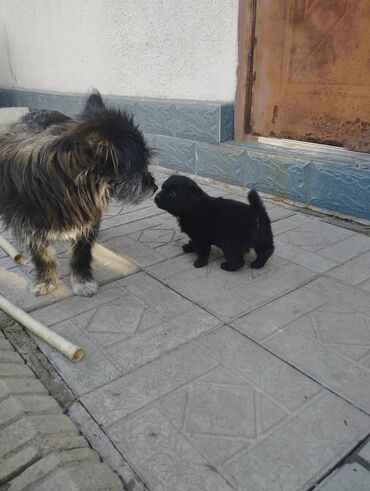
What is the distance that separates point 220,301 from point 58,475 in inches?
60.4

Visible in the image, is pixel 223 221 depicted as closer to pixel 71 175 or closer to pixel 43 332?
pixel 71 175

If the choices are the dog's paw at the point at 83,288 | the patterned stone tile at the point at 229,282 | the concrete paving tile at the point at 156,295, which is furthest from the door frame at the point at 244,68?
the dog's paw at the point at 83,288

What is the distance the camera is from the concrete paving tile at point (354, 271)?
2.98 m

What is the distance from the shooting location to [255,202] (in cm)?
298

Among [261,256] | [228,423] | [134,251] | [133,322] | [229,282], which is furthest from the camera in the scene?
[134,251]

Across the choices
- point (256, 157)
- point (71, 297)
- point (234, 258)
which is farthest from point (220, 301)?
point (256, 157)

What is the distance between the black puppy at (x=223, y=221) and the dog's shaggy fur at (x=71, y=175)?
1.39 ft

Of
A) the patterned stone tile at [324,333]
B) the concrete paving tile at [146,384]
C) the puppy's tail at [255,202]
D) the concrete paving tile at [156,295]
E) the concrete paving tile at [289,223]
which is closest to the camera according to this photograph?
the concrete paving tile at [146,384]

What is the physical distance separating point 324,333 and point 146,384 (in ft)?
3.50

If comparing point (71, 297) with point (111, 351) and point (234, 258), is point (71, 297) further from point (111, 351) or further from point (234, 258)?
point (234, 258)

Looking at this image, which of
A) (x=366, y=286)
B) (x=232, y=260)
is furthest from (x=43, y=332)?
(x=366, y=286)

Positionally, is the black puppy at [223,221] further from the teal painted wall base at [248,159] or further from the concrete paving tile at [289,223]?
the teal painted wall base at [248,159]

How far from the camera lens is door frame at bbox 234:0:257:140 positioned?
4238 millimetres

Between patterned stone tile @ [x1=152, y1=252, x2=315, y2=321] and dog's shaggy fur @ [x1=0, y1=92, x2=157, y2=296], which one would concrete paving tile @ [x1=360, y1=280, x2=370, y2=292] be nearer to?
patterned stone tile @ [x1=152, y1=252, x2=315, y2=321]
